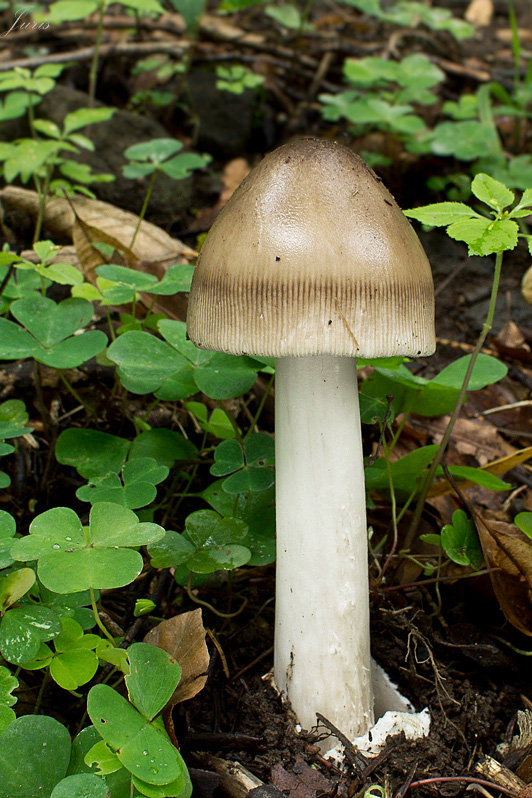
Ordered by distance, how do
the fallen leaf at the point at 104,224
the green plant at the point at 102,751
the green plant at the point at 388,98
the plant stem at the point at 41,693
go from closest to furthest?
1. the green plant at the point at 102,751
2. the plant stem at the point at 41,693
3. the fallen leaf at the point at 104,224
4. the green plant at the point at 388,98

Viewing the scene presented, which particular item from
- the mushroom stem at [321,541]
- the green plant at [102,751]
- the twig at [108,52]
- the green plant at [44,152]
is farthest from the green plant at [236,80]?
the green plant at [102,751]

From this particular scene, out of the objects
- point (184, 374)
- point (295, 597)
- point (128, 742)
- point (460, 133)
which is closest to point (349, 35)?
point (460, 133)

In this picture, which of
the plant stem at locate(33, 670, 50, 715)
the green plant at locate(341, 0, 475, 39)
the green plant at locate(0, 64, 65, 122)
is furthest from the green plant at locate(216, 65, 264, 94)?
the plant stem at locate(33, 670, 50, 715)

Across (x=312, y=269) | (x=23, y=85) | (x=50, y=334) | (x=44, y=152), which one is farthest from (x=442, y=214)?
(x=23, y=85)

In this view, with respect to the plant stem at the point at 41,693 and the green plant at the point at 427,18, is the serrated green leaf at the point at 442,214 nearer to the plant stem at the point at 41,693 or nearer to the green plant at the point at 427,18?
the plant stem at the point at 41,693

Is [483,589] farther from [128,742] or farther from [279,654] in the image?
[128,742]

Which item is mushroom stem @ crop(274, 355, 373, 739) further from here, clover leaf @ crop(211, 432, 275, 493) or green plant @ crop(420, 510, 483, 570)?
green plant @ crop(420, 510, 483, 570)
